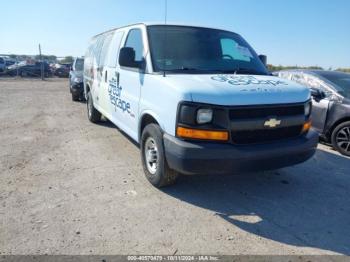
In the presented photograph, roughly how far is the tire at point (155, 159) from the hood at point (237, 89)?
702 millimetres

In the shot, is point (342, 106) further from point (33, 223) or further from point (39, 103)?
point (39, 103)

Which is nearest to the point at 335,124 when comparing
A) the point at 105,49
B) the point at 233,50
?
the point at 233,50

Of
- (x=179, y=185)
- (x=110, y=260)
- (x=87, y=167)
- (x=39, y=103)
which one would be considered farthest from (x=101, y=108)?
(x=39, y=103)

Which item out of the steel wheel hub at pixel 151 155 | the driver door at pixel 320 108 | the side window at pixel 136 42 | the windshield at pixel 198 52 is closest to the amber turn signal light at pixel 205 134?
the steel wheel hub at pixel 151 155

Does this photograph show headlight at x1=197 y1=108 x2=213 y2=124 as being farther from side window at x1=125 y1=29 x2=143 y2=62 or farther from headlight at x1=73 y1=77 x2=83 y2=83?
headlight at x1=73 y1=77 x2=83 y2=83

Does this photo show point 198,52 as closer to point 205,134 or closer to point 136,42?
point 136,42

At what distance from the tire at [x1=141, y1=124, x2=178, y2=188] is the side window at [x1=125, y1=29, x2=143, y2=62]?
3.74ft

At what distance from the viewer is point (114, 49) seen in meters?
6.21

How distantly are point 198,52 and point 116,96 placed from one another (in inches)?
72.2

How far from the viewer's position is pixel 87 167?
5309 mm

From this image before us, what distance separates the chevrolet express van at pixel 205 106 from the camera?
3.69 m

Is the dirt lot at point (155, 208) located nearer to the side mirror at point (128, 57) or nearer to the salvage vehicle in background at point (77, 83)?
the side mirror at point (128, 57)

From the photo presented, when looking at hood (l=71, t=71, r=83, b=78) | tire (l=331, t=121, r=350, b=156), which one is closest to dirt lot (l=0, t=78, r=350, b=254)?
tire (l=331, t=121, r=350, b=156)

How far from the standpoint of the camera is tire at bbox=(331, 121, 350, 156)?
21.0 ft
